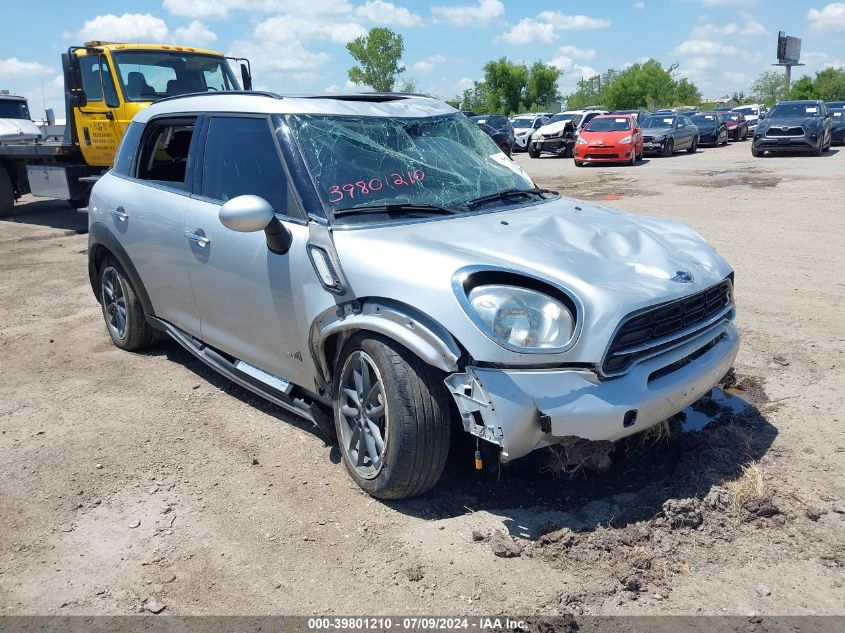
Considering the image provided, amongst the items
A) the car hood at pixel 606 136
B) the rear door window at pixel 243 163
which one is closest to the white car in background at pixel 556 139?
the car hood at pixel 606 136

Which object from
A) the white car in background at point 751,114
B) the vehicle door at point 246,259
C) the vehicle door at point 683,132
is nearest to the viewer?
the vehicle door at point 246,259

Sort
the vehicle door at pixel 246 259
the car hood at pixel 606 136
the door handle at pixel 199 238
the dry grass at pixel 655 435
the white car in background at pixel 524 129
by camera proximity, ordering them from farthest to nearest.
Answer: the white car in background at pixel 524 129, the car hood at pixel 606 136, the door handle at pixel 199 238, the vehicle door at pixel 246 259, the dry grass at pixel 655 435

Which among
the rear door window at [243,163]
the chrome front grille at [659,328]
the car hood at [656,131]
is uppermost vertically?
the rear door window at [243,163]

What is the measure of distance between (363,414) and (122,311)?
303 centimetres

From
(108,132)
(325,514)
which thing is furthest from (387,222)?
(108,132)

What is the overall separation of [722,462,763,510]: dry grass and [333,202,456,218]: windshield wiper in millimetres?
1869

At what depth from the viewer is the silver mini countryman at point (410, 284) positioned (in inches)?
115

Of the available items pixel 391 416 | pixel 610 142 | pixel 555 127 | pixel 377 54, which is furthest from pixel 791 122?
pixel 377 54

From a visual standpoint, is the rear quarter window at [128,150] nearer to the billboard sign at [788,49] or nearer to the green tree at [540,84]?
the green tree at [540,84]

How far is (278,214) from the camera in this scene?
374 cm

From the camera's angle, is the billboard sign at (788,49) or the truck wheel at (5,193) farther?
the billboard sign at (788,49)

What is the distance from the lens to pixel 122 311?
18.4 feet

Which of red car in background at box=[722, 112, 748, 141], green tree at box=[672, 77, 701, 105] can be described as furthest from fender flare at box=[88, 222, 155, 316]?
green tree at box=[672, 77, 701, 105]

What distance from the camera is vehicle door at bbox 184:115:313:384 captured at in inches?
145
